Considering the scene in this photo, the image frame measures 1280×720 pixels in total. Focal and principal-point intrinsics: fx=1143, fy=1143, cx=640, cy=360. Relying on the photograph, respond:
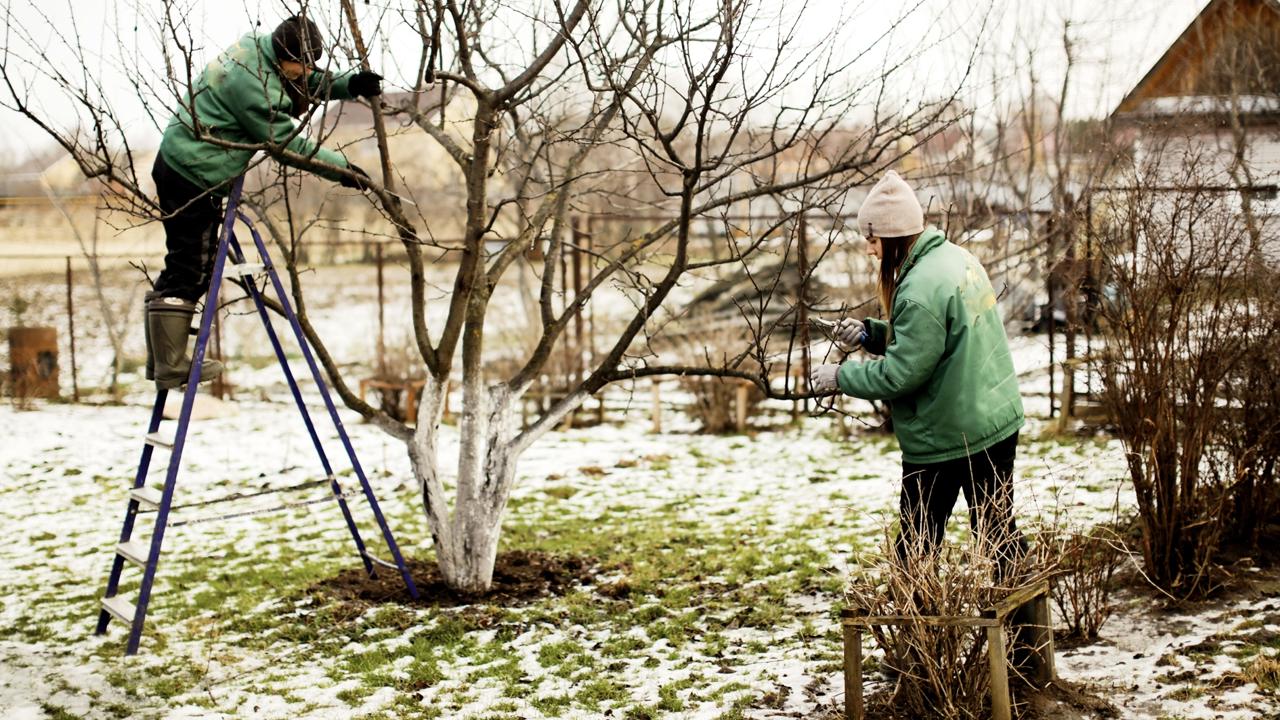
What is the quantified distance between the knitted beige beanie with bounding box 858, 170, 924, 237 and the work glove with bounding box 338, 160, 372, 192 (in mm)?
2099

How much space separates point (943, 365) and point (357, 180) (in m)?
2.50

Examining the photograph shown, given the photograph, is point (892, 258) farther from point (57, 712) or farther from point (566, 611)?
point (57, 712)

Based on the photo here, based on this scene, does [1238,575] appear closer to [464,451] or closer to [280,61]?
[464,451]

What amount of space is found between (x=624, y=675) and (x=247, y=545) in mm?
3334

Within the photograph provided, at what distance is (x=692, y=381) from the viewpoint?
10.2 metres

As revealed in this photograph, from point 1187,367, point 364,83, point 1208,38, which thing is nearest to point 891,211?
point 1187,367

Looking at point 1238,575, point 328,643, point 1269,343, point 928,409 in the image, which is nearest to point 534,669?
point 328,643

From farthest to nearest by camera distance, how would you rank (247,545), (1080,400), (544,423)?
(1080,400), (247,545), (544,423)

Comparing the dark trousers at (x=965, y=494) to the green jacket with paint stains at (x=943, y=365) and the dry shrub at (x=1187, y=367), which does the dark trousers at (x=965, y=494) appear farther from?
the dry shrub at (x=1187, y=367)

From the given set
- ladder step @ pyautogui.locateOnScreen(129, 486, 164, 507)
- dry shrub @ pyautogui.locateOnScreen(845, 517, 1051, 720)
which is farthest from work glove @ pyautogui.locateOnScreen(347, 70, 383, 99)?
dry shrub @ pyautogui.locateOnScreen(845, 517, 1051, 720)

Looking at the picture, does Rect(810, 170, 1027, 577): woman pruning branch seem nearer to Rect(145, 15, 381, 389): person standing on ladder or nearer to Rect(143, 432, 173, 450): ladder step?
Rect(145, 15, 381, 389): person standing on ladder

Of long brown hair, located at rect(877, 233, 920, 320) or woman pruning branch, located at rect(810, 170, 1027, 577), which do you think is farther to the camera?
long brown hair, located at rect(877, 233, 920, 320)

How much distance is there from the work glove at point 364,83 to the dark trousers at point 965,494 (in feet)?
8.01

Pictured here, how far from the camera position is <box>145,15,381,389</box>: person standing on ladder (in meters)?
4.45
